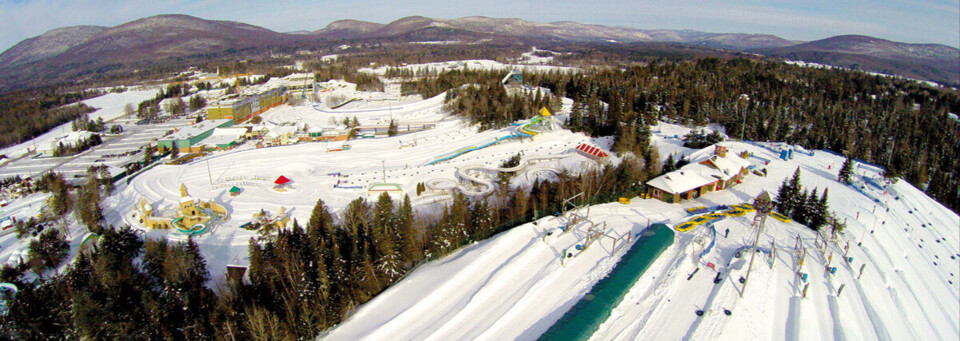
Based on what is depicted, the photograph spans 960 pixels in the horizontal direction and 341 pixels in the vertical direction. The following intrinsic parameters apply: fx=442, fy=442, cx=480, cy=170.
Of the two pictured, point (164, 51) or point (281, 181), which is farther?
point (164, 51)

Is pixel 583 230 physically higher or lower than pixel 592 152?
lower

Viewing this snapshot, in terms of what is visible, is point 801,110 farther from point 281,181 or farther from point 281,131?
point 281,131

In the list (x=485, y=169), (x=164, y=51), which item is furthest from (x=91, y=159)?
(x=164, y=51)

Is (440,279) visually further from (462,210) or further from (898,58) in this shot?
(898,58)

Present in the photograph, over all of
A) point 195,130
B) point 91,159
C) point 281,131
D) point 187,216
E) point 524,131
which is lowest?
point 91,159

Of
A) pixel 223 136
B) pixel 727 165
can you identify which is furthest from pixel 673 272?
pixel 223 136

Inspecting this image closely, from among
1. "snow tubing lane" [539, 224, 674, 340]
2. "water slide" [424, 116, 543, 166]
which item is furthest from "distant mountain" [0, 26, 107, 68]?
"snow tubing lane" [539, 224, 674, 340]

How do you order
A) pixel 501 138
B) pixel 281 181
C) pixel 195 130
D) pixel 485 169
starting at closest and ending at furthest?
pixel 281 181
pixel 485 169
pixel 501 138
pixel 195 130

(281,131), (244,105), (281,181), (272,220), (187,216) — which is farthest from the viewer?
(244,105)
